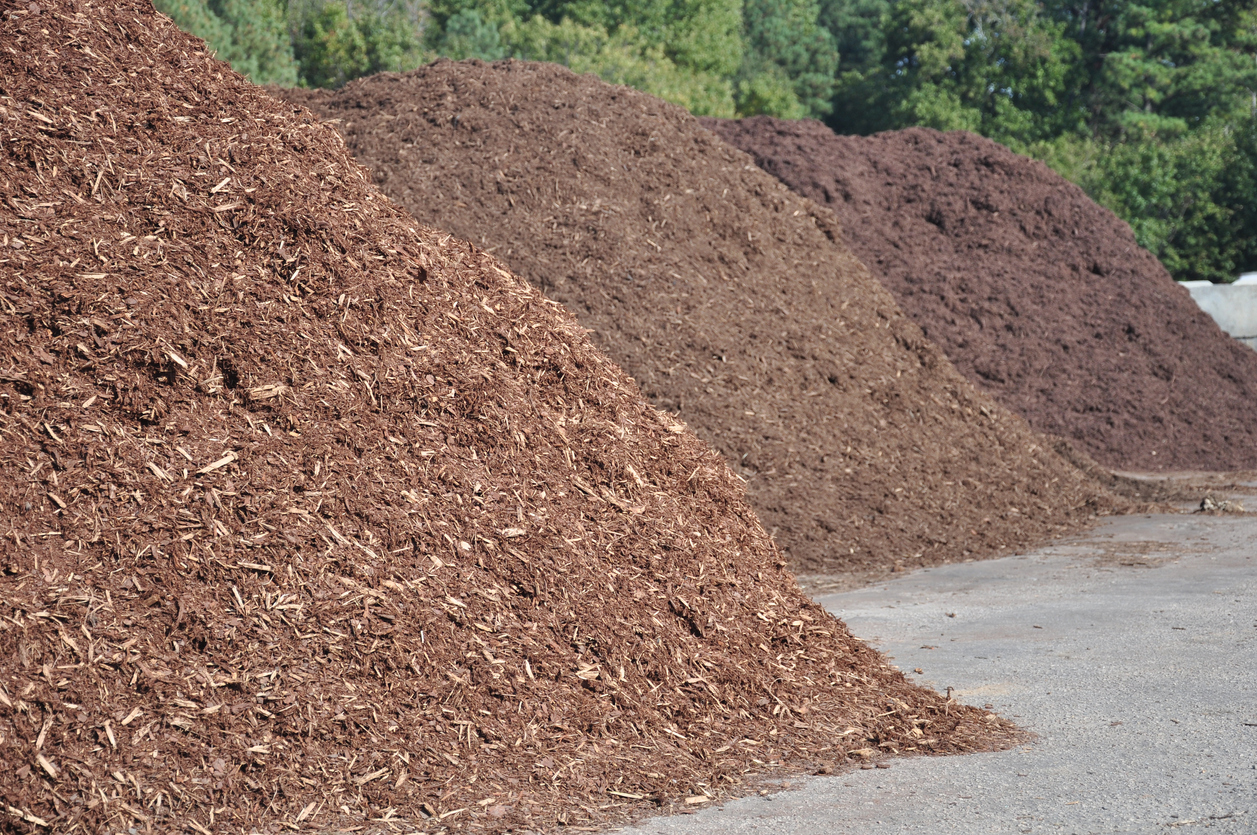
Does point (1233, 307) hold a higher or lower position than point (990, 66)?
lower

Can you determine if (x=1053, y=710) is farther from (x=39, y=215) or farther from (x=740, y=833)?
(x=39, y=215)

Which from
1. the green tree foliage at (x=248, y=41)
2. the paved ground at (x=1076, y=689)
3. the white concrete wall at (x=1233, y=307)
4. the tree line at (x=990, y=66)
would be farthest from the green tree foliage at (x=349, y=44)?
the paved ground at (x=1076, y=689)

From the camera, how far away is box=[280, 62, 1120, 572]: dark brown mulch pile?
8.94 metres

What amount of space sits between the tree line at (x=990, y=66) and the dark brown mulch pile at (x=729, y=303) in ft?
37.9

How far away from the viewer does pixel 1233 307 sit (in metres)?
16.2

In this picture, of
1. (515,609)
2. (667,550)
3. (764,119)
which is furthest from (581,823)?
(764,119)

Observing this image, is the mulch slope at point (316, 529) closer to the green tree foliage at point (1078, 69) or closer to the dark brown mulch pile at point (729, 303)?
the dark brown mulch pile at point (729, 303)

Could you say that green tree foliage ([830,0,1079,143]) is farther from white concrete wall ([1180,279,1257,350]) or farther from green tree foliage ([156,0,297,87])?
green tree foliage ([156,0,297,87])

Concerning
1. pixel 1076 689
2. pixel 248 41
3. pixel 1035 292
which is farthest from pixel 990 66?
pixel 1076 689

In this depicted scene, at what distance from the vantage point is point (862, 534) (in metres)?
8.67

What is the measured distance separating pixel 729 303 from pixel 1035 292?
637cm

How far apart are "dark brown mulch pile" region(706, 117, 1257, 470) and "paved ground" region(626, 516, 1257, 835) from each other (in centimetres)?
436

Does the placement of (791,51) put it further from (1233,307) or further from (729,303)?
(729,303)

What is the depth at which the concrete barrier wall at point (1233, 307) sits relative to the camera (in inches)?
637
